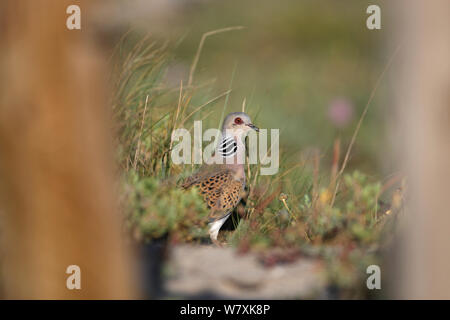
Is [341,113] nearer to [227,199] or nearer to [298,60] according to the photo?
[298,60]

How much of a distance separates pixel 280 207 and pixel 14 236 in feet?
5.23

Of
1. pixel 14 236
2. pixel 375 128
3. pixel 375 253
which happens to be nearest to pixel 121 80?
pixel 375 253

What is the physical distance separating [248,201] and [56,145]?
1654mm

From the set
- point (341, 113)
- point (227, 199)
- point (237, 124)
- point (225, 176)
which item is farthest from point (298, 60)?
point (227, 199)

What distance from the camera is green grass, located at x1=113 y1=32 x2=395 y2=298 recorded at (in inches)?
85.2

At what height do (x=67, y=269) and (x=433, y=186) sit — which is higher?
(x=433, y=186)

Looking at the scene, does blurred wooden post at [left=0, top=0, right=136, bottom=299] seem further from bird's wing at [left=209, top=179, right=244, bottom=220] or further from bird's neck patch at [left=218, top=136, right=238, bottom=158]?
bird's neck patch at [left=218, top=136, right=238, bottom=158]

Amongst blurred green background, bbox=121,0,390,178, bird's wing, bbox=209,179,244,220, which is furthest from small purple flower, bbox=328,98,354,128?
bird's wing, bbox=209,179,244,220

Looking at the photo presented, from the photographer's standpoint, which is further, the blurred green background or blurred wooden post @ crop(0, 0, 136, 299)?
the blurred green background

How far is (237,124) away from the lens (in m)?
2.89

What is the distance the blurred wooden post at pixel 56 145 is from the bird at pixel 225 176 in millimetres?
1233

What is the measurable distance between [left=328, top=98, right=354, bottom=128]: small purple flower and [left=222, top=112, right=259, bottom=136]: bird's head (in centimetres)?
326

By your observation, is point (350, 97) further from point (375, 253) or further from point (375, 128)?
point (375, 253)

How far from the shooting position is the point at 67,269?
1.38 metres
